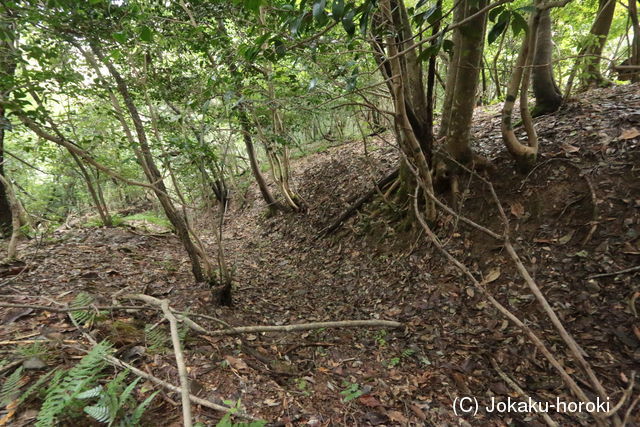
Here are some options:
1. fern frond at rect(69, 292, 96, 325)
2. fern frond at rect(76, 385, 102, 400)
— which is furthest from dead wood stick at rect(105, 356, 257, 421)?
fern frond at rect(69, 292, 96, 325)

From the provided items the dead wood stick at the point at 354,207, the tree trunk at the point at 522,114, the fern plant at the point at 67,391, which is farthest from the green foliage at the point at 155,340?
the tree trunk at the point at 522,114

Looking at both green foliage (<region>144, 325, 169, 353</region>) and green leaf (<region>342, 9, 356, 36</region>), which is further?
green foliage (<region>144, 325, 169, 353</region>)

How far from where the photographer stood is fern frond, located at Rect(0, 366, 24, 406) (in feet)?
6.24

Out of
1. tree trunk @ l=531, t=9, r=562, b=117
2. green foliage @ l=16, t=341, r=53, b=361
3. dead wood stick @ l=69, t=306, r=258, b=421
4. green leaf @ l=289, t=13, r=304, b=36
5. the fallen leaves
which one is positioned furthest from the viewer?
tree trunk @ l=531, t=9, r=562, b=117

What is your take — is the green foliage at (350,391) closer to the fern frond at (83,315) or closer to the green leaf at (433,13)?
the fern frond at (83,315)

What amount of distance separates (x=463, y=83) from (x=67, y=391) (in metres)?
5.04

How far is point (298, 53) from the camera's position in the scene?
9.68 feet

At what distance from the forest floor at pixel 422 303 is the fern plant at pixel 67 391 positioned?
0.25m

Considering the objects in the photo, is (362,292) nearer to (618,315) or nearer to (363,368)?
(363,368)

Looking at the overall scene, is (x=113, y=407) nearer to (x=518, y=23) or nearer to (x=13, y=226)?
(x=518, y=23)

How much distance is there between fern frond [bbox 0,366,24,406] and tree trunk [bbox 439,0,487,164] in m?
4.88

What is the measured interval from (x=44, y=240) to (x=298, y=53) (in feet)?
21.7

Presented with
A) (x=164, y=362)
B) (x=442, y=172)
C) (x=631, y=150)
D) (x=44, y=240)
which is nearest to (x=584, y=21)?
(x=631, y=150)

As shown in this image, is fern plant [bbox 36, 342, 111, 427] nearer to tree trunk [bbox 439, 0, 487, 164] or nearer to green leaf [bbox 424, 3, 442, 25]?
green leaf [bbox 424, 3, 442, 25]
